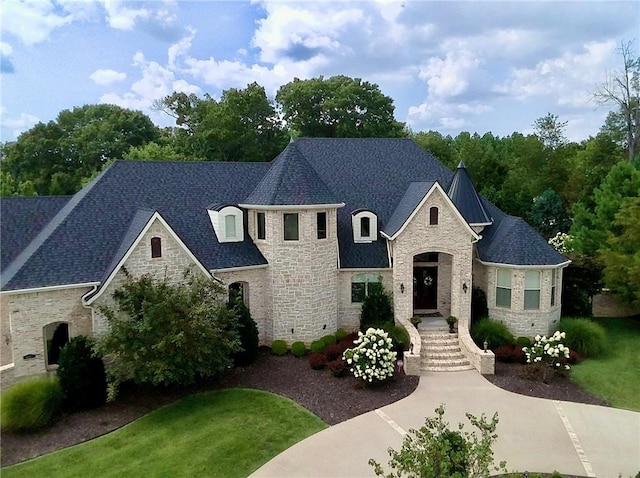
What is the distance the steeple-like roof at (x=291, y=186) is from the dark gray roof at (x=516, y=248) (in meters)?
8.55

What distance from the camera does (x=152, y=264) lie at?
1831 centimetres

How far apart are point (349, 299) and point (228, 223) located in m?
7.11

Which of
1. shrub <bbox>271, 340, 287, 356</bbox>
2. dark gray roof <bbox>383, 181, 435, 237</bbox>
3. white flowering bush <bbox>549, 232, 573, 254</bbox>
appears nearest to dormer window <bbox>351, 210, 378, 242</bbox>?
dark gray roof <bbox>383, 181, 435, 237</bbox>

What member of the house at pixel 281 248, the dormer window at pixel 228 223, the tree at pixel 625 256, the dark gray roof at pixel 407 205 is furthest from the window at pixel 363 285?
the tree at pixel 625 256

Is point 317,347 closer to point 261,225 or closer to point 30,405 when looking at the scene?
point 261,225

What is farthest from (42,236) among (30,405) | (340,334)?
(340,334)

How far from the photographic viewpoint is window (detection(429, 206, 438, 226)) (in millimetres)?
21823

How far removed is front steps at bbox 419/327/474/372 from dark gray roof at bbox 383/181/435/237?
517cm

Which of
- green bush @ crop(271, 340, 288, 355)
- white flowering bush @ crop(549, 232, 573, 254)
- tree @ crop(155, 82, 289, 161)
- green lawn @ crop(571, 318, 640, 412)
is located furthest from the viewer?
tree @ crop(155, 82, 289, 161)

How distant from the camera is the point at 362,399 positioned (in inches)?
670

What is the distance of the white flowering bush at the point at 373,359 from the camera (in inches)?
692

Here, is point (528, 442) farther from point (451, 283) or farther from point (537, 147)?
point (537, 147)

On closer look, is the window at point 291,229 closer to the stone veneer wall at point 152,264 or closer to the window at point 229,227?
the window at point 229,227

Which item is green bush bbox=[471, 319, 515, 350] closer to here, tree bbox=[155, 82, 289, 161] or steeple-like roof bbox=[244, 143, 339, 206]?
steeple-like roof bbox=[244, 143, 339, 206]
